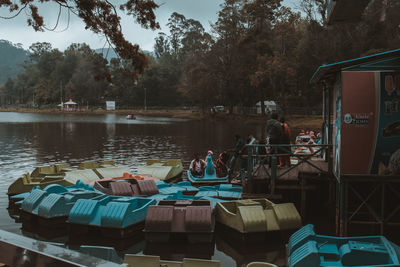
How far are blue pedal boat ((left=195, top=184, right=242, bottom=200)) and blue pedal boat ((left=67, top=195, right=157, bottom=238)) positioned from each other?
2960mm

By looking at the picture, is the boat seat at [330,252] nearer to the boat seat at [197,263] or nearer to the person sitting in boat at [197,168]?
the boat seat at [197,263]

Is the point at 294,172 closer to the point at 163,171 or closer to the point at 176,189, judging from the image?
the point at 176,189

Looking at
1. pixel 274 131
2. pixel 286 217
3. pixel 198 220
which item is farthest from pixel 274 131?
pixel 198 220

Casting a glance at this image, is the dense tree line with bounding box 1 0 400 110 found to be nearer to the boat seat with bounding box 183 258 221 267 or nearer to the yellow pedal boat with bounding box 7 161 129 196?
the yellow pedal boat with bounding box 7 161 129 196

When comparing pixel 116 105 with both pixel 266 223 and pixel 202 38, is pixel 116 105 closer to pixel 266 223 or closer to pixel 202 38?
pixel 202 38

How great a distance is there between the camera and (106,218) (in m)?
11.2

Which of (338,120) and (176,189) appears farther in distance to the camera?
(176,189)

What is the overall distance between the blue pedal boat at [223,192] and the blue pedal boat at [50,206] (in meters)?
3.82

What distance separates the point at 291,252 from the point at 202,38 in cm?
6603

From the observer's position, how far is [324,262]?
8.02 m

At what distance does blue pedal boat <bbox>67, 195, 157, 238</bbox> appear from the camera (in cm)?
1113

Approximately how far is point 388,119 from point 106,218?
8.16 m

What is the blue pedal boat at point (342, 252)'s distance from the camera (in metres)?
7.67

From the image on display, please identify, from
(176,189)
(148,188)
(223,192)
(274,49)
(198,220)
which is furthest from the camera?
(274,49)
